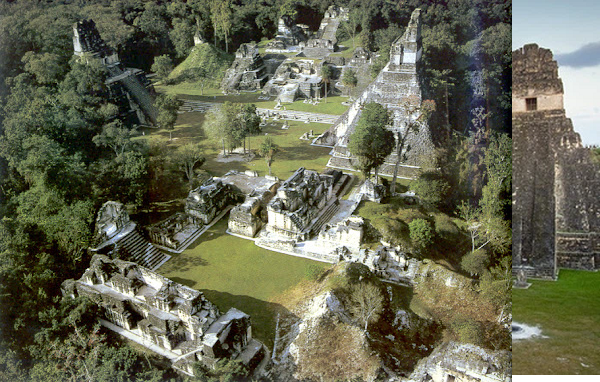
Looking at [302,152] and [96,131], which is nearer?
[96,131]

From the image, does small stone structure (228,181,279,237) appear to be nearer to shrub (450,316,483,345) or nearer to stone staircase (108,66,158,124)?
shrub (450,316,483,345)

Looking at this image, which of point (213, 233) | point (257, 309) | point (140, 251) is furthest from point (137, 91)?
point (257, 309)

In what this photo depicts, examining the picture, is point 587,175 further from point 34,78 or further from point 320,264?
point 34,78

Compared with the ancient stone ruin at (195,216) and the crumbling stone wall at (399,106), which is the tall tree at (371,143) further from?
the ancient stone ruin at (195,216)

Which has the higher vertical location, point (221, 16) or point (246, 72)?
point (221, 16)

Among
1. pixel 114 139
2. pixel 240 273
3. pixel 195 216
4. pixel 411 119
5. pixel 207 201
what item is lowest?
pixel 240 273

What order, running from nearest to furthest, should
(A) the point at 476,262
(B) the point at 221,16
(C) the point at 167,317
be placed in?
(C) the point at 167,317 → (A) the point at 476,262 → (B) the point at 221,16

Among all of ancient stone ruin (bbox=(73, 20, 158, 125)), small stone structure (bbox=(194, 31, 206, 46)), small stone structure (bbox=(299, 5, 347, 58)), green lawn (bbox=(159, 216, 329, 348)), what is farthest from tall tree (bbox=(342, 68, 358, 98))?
green lawn (bbox=(159, 216, 329, 348))

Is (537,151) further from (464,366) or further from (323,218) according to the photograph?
(323,218)
